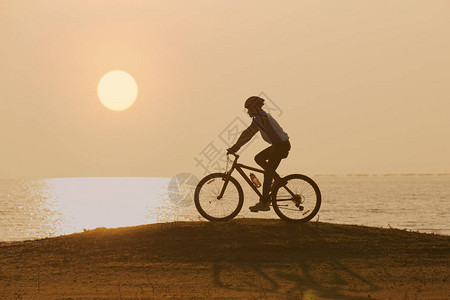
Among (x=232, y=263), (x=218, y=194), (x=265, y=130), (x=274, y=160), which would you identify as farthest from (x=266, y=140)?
(x=232, y=263)

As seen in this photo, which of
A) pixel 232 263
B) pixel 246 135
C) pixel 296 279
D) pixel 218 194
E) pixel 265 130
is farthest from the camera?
pixel 218 194

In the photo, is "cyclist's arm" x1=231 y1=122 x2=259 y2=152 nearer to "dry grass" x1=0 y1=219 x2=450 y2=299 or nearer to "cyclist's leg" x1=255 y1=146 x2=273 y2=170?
"cyclist's leg" x1=255 y1=146 x2=273 y2=170

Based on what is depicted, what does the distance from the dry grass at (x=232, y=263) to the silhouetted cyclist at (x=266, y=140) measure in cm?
149

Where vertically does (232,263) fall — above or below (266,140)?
below

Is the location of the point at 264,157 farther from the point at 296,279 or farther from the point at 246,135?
the point at 296,279

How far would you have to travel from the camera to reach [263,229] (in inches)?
593

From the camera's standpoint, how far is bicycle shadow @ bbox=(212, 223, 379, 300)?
35.4 feet

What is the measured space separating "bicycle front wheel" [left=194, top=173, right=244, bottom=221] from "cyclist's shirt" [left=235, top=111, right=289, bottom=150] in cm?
108

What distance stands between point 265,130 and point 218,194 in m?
2.16

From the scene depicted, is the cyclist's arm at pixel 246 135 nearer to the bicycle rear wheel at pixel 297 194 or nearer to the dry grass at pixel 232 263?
the bicycle rear wheel at pixel 297 194

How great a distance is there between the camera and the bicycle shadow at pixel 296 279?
10.8m

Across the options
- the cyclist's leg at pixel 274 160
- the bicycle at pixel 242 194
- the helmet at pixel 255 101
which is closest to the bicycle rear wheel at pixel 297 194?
the bicycle at pixel 242 194

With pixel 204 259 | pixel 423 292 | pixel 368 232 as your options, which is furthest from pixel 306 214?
pixel 423 292

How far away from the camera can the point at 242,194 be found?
46.1ft
